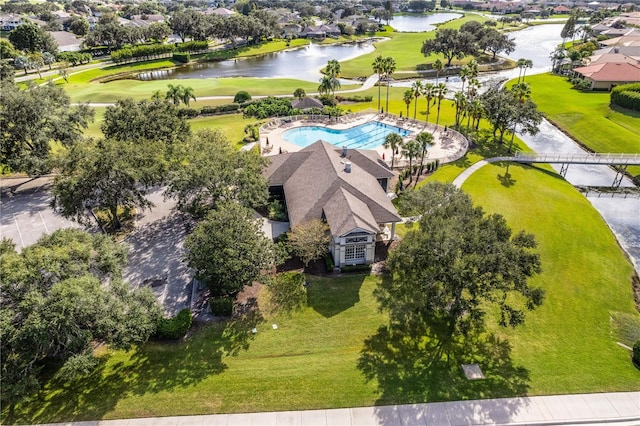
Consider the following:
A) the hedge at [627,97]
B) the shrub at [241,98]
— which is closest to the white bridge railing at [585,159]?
the hedge at [627,97]

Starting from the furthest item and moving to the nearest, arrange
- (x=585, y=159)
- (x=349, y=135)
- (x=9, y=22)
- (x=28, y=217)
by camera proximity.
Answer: (x=9, y=22) → (x=349, y=135) → (x=585, y=159) → (x=28, y=217)

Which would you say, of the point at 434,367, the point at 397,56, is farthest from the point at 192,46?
the point at 434,367

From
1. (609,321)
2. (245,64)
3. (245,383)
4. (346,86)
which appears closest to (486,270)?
(609,321)

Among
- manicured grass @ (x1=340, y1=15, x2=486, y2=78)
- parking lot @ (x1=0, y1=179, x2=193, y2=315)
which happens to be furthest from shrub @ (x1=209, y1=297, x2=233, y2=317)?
manicured grass @ (x1=340, y1=15, x2=486, y2=78)

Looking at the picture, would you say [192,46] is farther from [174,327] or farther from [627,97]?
[174,327]

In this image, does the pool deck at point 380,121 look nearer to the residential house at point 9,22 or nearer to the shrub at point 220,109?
the shrub at point 220,109

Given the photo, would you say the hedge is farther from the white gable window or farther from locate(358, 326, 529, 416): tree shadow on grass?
the white gable window
